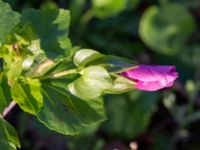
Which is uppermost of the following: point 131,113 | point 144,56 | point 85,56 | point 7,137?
point 85,56

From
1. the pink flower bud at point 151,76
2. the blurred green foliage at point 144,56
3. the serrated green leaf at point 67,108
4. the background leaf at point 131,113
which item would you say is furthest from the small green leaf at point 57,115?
the background leaf at point 131,113

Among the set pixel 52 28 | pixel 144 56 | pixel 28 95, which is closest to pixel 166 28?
pixel 144 56

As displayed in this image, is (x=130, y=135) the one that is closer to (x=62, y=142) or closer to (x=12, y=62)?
(x=62, y=142)

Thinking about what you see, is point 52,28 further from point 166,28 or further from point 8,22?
point 166,28

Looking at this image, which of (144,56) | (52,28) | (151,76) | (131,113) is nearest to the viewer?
(151,76)

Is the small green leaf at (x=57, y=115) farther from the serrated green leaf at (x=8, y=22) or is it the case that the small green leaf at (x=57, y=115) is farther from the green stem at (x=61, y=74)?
the serrated green leaf at (x=8, y=22)

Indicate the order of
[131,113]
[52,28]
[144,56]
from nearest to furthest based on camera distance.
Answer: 1. [52,28]
2. [131,113]
3. [144,56]
